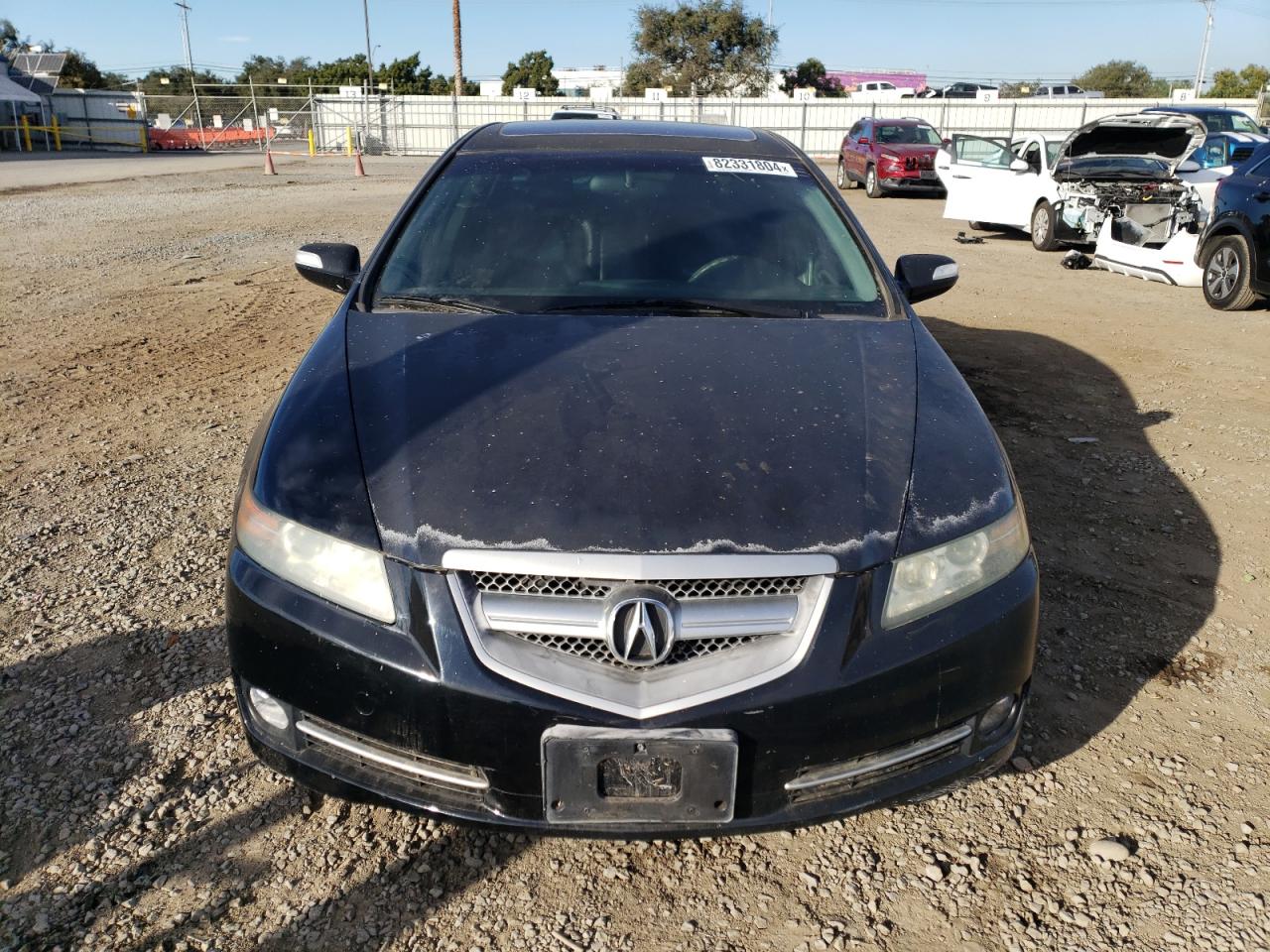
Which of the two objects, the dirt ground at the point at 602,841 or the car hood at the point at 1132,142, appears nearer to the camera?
the dirt ground at the point at 602,841

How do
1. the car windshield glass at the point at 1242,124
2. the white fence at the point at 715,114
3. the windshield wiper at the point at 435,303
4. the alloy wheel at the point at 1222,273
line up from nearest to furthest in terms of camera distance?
the windshield wiper at the point at 435,303 < the alloy wheel at the point at 1222,273 < the car windshield glass at the point at 1242,124 < the white fence at the point at 715,114

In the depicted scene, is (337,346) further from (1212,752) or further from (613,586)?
(1212,752)

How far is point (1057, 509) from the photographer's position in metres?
4.34

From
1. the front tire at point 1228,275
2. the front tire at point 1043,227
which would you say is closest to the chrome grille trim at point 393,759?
the front tire at point 1228,275

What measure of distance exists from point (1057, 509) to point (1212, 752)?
1740mm

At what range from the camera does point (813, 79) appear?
6169cm

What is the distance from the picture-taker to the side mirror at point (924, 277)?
3.45 m

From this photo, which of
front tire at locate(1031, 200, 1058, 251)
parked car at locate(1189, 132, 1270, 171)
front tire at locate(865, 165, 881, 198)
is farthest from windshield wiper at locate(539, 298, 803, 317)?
front tire at locate(865, 165, 881, 198)

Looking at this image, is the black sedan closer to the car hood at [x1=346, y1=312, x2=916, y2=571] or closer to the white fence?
the car hood at [x1=346, y1=312, x2=916, y2=571]

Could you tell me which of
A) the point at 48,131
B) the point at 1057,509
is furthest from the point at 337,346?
the point at 48,131

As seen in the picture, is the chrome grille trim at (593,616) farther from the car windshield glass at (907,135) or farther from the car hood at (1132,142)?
the car windshield glass at (907,135)

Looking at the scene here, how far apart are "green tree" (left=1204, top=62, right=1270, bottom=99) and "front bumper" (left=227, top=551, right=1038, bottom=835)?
59.6 meters

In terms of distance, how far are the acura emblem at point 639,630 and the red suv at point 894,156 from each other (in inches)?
798

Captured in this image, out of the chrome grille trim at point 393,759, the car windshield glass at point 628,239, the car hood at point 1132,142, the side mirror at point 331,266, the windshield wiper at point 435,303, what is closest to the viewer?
the chrome grille trim at point 393,759
